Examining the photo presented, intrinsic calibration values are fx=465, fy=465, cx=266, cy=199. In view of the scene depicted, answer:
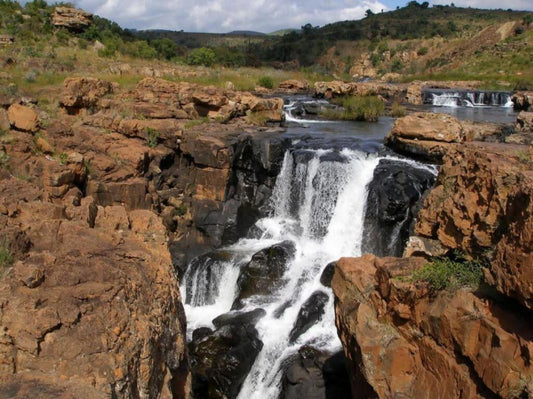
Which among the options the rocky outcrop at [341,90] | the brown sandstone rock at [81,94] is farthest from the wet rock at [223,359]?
the rocky outcrop at [341,90]

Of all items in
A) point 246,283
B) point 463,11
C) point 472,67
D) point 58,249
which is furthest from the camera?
point 463,11

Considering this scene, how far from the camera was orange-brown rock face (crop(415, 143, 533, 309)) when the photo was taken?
378cm

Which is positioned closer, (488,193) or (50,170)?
(488,193)

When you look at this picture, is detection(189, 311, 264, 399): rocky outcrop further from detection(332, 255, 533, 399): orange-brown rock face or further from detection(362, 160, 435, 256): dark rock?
detection(362, 160, 435, 256): dark rock

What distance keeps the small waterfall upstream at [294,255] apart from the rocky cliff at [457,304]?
2269 mm

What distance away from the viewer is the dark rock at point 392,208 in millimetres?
10445

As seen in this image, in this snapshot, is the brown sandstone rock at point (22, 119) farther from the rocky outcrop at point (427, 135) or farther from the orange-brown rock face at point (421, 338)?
the rocky outcrop at point (427, 135)

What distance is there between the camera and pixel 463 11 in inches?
3381

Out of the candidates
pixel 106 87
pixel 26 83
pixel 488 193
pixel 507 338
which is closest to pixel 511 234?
pixel 507 338

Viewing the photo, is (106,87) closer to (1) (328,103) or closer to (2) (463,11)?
(1) (328,103)

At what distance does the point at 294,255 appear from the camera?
10.6 meters

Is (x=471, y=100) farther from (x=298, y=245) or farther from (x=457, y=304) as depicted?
(x=457, y=304)

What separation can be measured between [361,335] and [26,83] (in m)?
13.9

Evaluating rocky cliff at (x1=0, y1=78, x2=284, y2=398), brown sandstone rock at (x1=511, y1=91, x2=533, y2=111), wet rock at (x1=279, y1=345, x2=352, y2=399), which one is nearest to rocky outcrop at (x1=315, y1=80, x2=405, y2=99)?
brown sandstone rock at (x1=511, y1=91, x2=533, y2=111)
